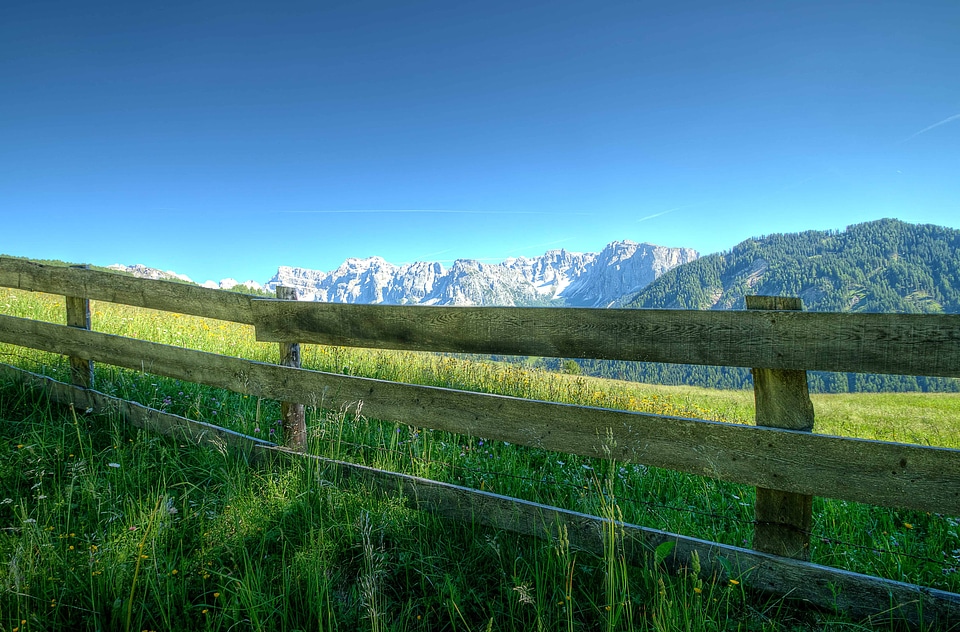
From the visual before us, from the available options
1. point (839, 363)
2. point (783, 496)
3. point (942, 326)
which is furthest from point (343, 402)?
point (942, 326)

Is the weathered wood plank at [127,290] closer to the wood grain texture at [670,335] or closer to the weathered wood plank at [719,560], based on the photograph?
the wood grain texture at [670,335]

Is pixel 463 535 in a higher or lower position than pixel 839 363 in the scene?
lower

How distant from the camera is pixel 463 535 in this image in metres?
2.96

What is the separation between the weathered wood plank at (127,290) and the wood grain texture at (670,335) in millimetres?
886

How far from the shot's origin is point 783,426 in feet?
8.50

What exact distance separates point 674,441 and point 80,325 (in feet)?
19.5

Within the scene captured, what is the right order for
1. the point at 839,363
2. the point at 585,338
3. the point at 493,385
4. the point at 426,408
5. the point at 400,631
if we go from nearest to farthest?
1. the point at 400,631
2. the point at 839,363
3. the point at 585,338
4. the point at 426,408
5. the point at 493,385

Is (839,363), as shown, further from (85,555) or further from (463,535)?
(85,555)

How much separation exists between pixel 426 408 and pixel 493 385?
3.65 m

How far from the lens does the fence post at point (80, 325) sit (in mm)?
5258

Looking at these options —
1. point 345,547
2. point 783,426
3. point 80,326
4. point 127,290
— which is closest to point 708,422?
point 783,426

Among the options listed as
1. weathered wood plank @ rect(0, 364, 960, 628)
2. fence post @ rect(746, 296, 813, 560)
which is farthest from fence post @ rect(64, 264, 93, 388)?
A: fence post @ rect(746, 296, 813, 560)

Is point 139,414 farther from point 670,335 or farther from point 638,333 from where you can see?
point 670,335

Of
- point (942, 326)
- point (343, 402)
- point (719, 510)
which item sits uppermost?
point (942, 326)
